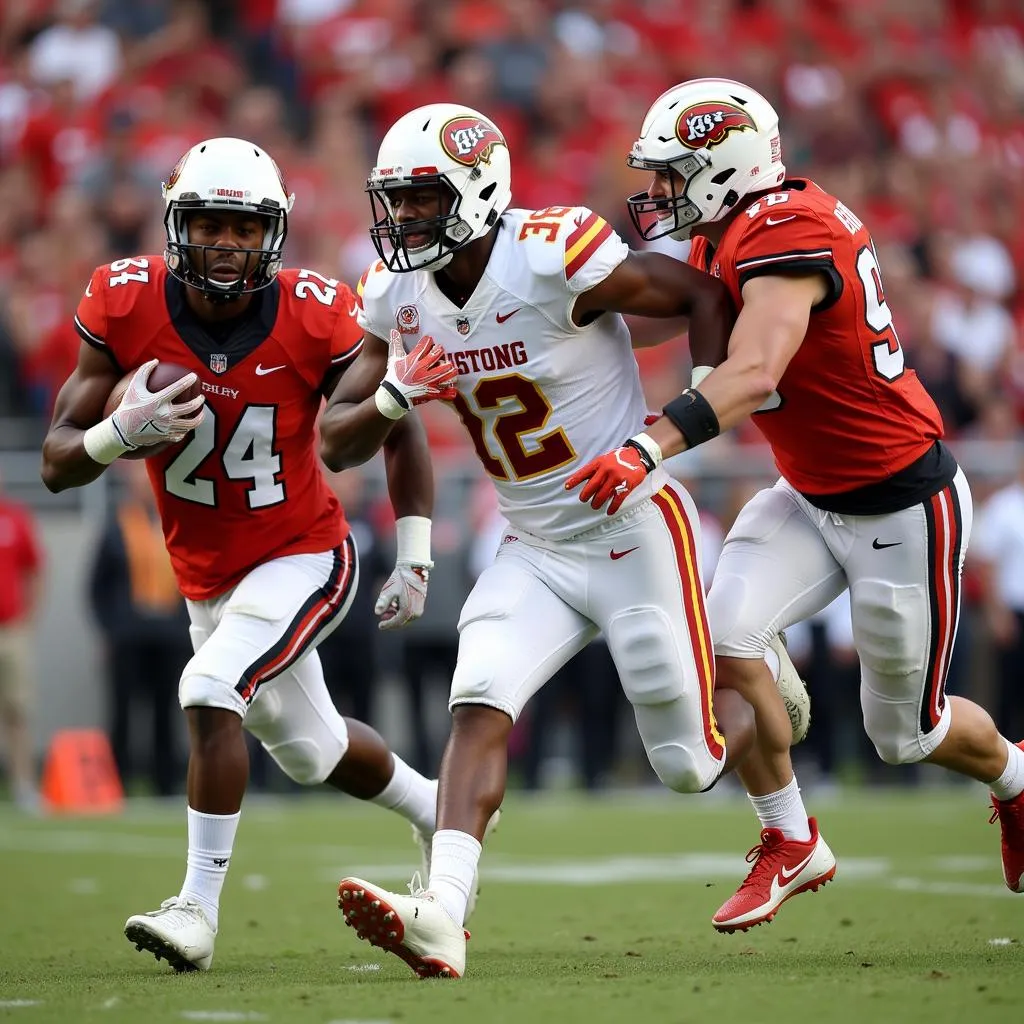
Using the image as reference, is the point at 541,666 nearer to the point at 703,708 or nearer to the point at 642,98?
the point at 703,708

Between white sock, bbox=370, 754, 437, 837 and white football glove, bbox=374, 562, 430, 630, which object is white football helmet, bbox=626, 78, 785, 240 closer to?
white football glove, bbox=374, 562, 430, 630

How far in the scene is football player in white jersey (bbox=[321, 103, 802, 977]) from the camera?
4406 mm

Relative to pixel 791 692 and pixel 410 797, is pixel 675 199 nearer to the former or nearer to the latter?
pixel 791 692

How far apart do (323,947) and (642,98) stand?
Result: 9.05 m

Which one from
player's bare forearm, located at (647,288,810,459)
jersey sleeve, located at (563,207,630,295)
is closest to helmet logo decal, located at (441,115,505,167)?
jersey sleeve, located at (563,207,630,295)

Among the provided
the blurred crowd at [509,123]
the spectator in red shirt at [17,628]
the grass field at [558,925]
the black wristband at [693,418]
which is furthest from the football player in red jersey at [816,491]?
the spectator in red shirt at [17,628]

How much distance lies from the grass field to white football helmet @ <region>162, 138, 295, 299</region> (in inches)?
69.5

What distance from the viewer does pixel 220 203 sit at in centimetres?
478

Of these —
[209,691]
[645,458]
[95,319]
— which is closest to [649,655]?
[645,458]

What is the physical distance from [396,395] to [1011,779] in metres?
2.01

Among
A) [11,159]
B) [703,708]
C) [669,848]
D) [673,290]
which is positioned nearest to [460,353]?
[673,290]

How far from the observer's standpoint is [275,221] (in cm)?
489

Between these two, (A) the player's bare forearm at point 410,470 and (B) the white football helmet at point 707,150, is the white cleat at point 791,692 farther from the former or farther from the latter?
(B) the white football helmet at point 707,150

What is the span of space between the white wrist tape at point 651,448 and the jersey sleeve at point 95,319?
155 centimetres
